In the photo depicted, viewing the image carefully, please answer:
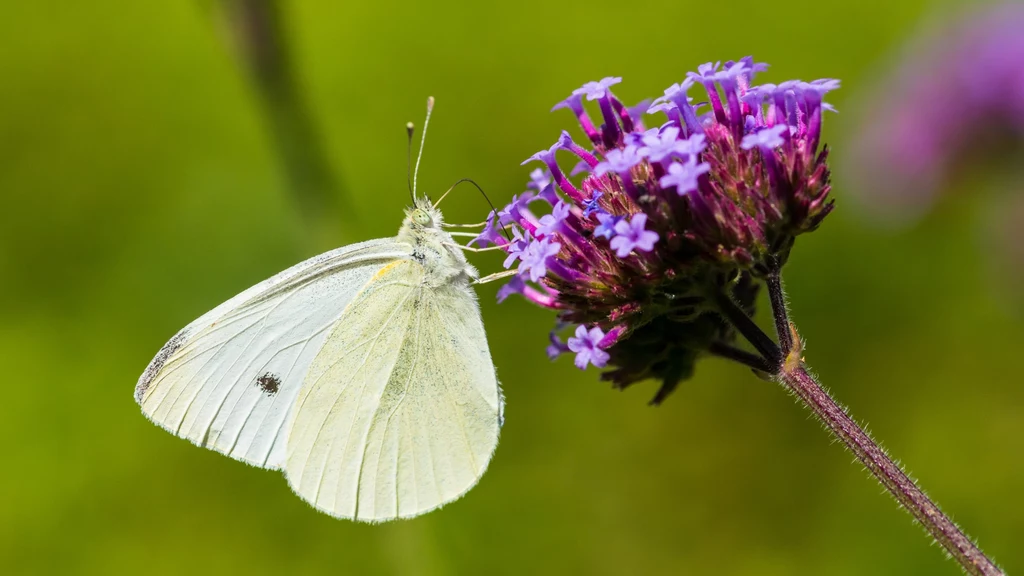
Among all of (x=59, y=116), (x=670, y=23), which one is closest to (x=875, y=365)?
(x=670, y=23)

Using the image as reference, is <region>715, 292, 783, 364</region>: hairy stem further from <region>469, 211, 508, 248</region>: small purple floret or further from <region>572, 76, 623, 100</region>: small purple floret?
<region>469, 211, 508, 248</region>: small purple floret

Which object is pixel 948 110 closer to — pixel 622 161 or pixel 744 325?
pixel 744 325

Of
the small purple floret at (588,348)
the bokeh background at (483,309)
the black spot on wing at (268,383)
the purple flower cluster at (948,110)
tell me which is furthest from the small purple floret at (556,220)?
the purple flower cluster at (948,110)

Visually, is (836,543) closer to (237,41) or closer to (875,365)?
(875,365)

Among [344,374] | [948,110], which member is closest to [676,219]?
[344,374]

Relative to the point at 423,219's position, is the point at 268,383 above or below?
below

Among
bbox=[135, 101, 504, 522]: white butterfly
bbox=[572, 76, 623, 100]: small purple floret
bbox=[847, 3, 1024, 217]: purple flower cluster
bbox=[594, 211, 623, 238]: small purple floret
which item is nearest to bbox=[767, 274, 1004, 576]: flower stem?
bbox=[594, 211, 623, 238]: small purple floret
